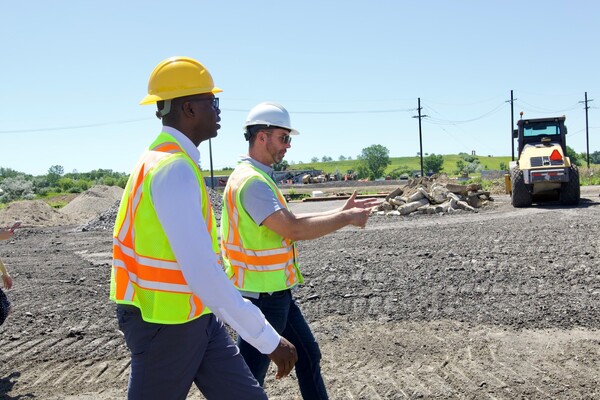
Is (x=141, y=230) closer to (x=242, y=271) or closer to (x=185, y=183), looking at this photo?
(x=185, y=183)

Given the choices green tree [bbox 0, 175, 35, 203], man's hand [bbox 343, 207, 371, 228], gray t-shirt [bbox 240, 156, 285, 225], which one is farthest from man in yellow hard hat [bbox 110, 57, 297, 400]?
green tree [bbox 0, 175, 35, 203]

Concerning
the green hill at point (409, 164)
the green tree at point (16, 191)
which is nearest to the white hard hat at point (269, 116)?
the green tree at point (16, 191)

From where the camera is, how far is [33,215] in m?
27.9

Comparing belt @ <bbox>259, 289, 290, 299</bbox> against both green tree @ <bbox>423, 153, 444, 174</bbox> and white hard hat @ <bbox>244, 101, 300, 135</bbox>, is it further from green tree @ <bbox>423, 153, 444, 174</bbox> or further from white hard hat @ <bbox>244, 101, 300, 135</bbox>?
green tree @ <bbox>423, 153, 444, 174</bbox>

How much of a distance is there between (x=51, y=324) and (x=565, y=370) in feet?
A: 17.1

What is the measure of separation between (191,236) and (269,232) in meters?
1.17

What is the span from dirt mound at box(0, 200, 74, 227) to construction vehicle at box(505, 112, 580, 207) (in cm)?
1994

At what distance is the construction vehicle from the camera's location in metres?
18.2

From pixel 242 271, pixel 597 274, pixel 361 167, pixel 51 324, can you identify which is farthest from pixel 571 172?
pixel 361 167

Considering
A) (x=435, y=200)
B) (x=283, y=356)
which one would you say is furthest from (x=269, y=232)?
(x=435, y=200)

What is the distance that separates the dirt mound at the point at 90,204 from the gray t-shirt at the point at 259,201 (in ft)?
92.3

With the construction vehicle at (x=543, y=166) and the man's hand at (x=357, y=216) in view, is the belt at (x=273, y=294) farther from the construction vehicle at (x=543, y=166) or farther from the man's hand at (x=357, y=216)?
the construction vehicle at (x=543, y=166)

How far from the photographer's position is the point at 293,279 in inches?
135

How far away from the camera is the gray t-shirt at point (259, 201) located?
3189 mm
